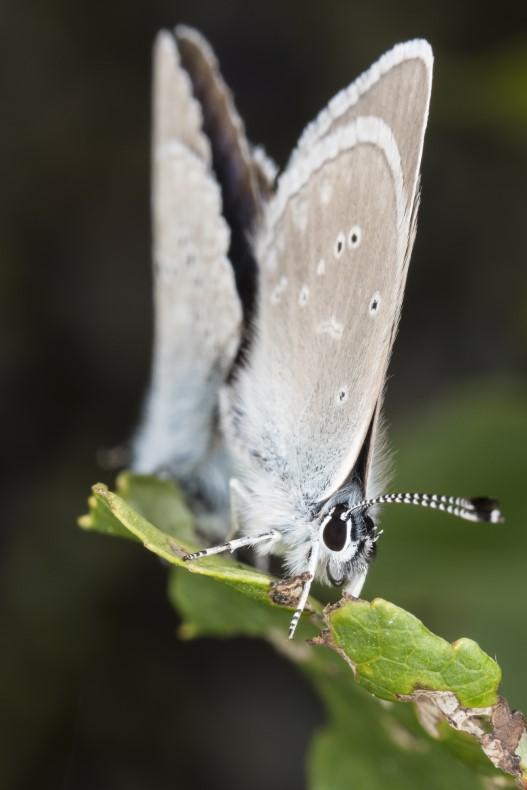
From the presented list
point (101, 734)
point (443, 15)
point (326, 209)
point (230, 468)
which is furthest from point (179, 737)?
point (443, 15)

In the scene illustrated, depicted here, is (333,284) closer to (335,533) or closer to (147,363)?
(335,533)

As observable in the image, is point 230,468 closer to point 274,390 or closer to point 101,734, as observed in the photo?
point 274,390

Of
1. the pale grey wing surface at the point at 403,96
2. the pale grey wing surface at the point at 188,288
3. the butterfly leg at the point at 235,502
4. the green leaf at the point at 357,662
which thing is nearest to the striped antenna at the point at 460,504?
the green leaf at the point at 357,662

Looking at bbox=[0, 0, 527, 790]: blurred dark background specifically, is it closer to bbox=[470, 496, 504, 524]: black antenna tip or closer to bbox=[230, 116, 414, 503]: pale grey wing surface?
bbox=[230, 116, 414, 503]: pale grey wing surface

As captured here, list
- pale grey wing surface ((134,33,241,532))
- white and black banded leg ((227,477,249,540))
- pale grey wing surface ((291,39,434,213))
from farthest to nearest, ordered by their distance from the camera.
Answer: pale grey wing surface ((134,33,241,532)) → white and black banded leg ((227,477,249,540)) → pale grey wing surface ((291,39,434,213))

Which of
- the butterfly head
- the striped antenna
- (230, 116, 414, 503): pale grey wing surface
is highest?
(230, 116, 414, 503): pale grey wing surface

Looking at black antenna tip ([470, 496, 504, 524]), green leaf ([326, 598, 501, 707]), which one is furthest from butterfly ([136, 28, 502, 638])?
green leaf ([326, 598, 501, 707])

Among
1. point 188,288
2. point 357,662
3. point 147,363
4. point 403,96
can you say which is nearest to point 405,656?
point 357,662

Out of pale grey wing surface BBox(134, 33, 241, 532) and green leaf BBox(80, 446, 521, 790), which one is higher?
pale grey wing surface BBox(134, 33, 241, 532)
